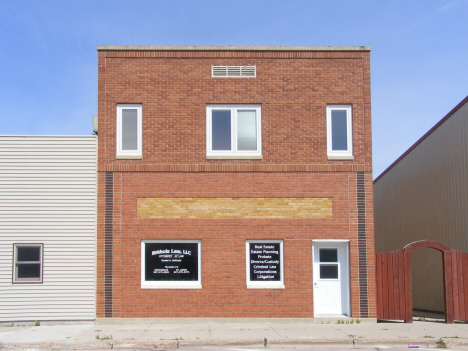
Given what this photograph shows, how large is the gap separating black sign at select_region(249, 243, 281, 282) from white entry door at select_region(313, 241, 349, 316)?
3.45 ft

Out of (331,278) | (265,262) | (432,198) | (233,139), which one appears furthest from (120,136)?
(432,198)

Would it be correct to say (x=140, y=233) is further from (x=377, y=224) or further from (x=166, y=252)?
(x=377, y=224)

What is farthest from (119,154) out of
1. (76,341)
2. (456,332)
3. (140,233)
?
(456,332)

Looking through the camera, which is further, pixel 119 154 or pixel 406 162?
pixel 406 162

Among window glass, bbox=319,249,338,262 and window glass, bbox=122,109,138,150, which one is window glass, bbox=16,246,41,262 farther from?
window glass, bbox=319,249,338,262

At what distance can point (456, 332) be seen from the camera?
13.0 m

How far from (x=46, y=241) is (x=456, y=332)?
34.9 feet

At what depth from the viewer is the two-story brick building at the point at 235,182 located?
1427 centimetres

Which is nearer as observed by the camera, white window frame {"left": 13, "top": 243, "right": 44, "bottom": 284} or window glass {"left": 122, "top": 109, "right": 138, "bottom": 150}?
white window frame {"left": 13, "top": 243, "right": 44, "bottom": 284}

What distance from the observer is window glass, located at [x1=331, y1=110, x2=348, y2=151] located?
588 inches

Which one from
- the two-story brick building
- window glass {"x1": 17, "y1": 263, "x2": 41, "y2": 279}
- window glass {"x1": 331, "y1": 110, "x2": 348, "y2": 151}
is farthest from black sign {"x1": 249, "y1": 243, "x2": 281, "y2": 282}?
window glass {"x1": 17, "y1": 263, "x2": 41, "y2": 279}

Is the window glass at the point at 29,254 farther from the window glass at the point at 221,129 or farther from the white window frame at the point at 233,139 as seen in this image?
the window glass at the point at 221,129

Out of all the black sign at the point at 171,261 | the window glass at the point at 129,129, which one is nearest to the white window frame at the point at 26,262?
the black sign at the point at 171,261

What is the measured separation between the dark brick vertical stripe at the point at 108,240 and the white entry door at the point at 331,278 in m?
5.48
